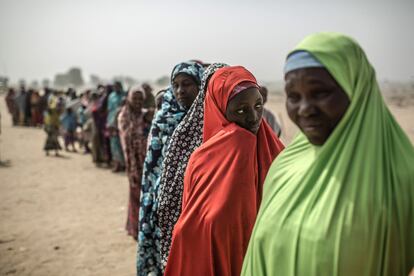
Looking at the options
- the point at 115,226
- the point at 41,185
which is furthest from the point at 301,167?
the point at 41,185

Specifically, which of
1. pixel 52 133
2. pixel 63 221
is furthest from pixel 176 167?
pixel 52 133

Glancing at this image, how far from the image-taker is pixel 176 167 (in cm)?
290

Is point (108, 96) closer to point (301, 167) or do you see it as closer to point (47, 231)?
point (47, 231)

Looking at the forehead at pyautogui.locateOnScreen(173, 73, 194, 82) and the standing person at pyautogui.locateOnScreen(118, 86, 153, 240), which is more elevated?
the forehead at pyautogui.locateOnScreen(173, 73, 194, 82)

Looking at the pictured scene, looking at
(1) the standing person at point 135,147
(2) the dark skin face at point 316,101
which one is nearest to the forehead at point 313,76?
(2) the dark skin face at point 316,101

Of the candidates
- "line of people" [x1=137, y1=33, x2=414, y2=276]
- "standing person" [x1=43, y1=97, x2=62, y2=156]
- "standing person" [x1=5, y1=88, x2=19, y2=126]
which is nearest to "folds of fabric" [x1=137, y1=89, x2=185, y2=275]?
"line of people" [x1=137, y1=33, x2=414, y2=276]

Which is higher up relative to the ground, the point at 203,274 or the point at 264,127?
the point at 264,127

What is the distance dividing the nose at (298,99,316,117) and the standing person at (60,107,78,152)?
13998 mm

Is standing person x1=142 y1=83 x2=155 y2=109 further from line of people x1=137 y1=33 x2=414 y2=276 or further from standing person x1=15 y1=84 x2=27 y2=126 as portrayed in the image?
standing person x1=15 y1=84 x2=27 y2=126

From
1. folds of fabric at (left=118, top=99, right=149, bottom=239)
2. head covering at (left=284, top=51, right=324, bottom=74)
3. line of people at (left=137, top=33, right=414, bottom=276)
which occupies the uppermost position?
head covering at (left=284, top=51, right=324, bottom=74)

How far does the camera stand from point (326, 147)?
1277mm

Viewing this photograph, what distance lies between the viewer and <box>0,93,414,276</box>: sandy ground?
4836mm

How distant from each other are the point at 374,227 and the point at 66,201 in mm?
7435

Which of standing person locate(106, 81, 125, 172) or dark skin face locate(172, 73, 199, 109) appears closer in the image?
dark skin face locate(172, 73, 199, 109)
